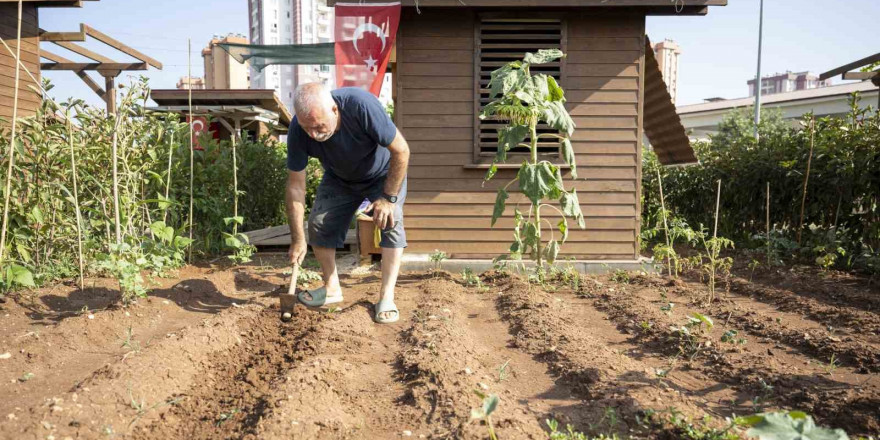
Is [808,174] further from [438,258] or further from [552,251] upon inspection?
[438,258]

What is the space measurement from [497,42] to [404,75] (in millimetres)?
1180

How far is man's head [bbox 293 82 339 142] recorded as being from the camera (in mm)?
3322

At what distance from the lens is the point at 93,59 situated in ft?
36.5

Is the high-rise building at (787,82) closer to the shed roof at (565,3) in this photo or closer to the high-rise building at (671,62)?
the high-rise building at (671,62)

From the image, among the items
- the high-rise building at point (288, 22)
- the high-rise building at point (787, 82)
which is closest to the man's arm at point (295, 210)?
the high-rise building at point (288, 22)

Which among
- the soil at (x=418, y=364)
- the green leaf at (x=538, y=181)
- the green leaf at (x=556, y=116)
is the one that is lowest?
the soil at (x=418, y=364)

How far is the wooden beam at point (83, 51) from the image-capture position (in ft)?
33.4

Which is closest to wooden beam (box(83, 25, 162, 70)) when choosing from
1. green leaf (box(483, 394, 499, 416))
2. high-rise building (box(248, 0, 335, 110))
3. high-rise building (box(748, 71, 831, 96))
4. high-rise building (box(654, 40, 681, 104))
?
green leaf (box(483, 394, 499, 416))

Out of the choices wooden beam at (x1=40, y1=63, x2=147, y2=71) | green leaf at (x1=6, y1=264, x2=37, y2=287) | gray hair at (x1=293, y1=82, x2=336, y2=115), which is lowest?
green leaf at (x1=6, y1=264, x2=37, y2=287)

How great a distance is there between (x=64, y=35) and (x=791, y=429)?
11.3 meters

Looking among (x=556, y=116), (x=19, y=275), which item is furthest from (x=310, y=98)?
(x=556, y=116)

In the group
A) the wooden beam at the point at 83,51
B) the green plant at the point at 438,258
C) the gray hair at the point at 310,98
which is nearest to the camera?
the gray hair at the point at 310,98

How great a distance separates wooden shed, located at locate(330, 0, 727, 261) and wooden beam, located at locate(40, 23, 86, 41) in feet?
20.5

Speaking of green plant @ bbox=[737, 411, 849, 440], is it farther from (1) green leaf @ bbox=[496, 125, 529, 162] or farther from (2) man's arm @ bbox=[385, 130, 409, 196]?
(1) green leaf @ bbox=[496, 125, 529, 162]
